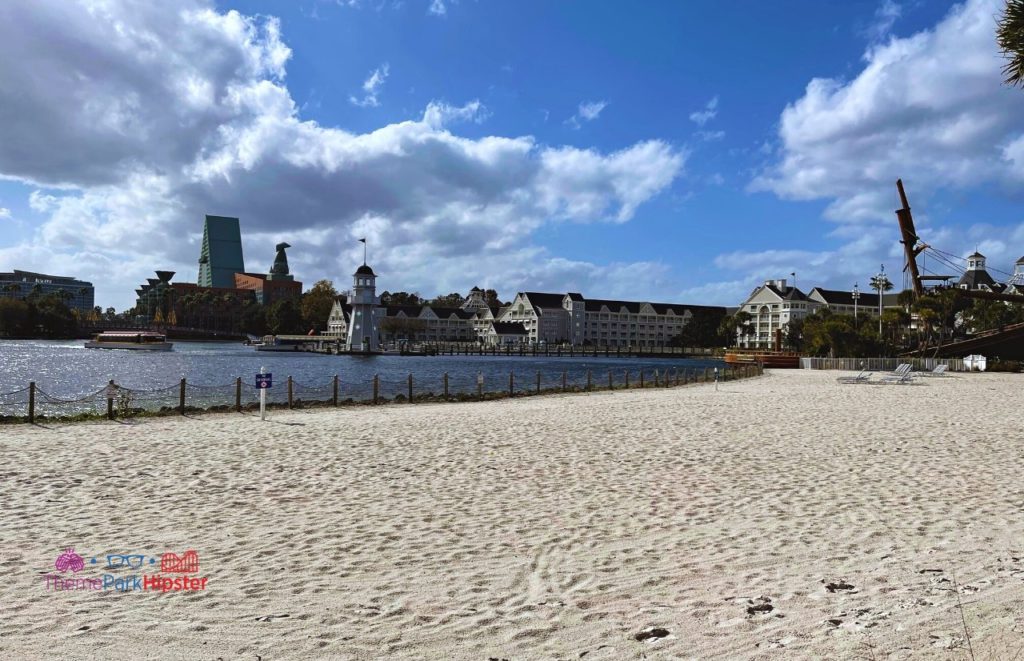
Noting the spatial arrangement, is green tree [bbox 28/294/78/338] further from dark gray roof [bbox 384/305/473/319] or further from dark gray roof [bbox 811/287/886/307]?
dark gray roof [bbox 811/287/886/307]

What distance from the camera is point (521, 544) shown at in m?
6.90

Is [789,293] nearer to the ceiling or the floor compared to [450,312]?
nearer to the ceiling

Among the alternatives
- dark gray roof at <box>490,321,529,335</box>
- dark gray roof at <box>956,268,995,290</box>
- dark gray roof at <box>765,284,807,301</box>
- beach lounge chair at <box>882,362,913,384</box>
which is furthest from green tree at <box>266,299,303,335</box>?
beach lounge chair at <box>882,362,913,384</box>

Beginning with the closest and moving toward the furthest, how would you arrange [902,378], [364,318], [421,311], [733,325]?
[902,378] < [364,318] < [733,325] < [421,311]

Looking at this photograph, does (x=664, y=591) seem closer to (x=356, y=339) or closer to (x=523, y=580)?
(x=523, y=580)

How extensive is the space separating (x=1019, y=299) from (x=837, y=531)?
21261 mm

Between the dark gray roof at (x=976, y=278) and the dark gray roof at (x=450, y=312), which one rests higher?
the dark gray roof at (x=976, y=278)

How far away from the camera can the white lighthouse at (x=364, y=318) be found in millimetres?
104562

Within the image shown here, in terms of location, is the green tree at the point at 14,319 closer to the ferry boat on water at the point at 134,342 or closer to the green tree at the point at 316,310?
the ferry boat on water at the point at 134,342

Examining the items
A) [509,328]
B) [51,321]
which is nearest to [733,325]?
[509,328]

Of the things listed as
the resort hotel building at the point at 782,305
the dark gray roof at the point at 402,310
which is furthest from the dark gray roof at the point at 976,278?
the dark gray roof at the point at 402,310

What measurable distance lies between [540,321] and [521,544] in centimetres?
15718

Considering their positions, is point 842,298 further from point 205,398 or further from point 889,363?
point 205,398

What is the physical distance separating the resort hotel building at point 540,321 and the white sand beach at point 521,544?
5717 inches
